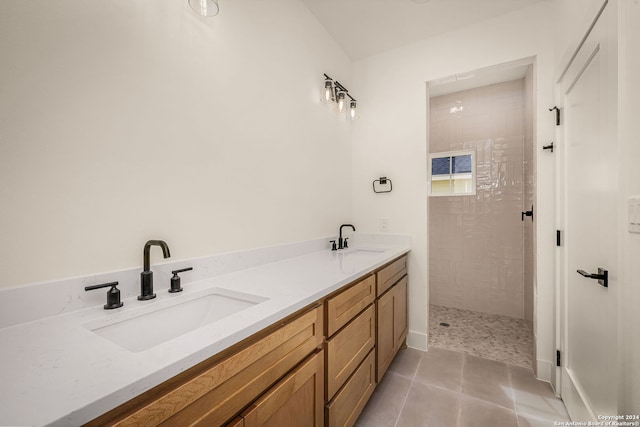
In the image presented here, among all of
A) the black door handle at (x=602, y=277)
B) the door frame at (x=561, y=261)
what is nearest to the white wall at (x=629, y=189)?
the black door handle at (x=602, y=277)

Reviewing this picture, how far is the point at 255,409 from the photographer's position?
75 centimetres

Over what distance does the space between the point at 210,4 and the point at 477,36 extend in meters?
2.09

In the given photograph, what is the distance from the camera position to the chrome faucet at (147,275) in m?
1.00

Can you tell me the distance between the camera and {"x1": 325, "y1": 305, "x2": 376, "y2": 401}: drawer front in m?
1.16

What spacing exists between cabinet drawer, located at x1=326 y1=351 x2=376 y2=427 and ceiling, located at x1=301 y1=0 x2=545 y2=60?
2.50 m

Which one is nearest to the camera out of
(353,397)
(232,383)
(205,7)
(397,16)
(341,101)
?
(232,383)

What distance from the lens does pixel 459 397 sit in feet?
5.74

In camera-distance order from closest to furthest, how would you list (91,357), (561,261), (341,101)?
(91,357) → (561,261) → (341,101)

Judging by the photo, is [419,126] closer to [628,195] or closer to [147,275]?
[628,195]

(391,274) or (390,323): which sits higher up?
(391,274)

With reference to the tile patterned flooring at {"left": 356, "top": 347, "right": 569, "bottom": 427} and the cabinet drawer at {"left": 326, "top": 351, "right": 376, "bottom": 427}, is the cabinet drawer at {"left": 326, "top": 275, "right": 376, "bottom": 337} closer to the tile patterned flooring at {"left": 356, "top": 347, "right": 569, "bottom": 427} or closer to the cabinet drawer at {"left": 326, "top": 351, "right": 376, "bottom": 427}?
the cabinet drawer at {"left": 326, "top": 351, "right": 376, "bottom": 427}

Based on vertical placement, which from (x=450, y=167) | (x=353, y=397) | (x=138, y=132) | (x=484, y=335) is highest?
(x=450, y=167)

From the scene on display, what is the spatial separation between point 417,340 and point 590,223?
5.28 feet

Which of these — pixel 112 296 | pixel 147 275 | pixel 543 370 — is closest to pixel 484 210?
pixel 543 370
